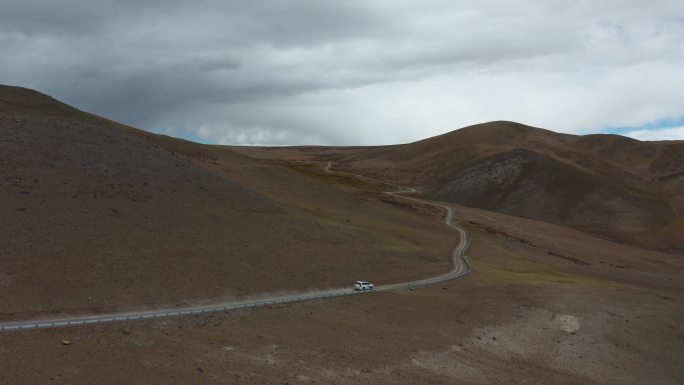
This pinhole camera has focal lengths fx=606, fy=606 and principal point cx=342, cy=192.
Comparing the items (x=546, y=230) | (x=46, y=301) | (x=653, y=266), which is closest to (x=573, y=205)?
(x=546, y=230)

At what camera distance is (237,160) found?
103562 millimetres

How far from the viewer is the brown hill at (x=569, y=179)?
401ft

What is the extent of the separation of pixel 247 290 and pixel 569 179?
376ft

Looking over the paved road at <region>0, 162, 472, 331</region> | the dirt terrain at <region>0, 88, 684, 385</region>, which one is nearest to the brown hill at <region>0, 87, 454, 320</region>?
the dirt terrain at <region>0, 88, 684, 385</region>

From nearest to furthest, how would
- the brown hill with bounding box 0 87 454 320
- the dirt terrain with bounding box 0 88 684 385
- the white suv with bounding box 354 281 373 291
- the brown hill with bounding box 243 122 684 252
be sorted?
1. the dirt terrain with bounding box 0 88 684 385
2. the brown hill with bounding box 0 87 454 320
3. the white suv with bounding box 354 281 373 291
4. the brown hill with bounding box 243 122 684 252

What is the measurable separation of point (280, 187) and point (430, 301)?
4607 centimetres

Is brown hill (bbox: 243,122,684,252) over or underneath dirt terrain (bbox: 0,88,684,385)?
over

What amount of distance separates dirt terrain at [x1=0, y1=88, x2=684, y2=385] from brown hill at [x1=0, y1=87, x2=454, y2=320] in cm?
19

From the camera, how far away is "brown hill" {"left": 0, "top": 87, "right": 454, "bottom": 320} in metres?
36.2

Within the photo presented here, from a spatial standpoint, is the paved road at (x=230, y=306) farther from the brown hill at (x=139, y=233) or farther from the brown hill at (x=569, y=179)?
the brown hill at (x=569, y=179)

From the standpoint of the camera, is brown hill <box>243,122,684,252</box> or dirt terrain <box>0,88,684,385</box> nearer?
dirt terrain <box>0,88,684,385</box>

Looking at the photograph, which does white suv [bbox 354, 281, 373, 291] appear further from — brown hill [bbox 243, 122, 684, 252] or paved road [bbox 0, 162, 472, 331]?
brown hill [bbox 243, 122, 684, 252]

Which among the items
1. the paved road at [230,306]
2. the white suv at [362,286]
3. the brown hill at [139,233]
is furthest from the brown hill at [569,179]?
the white suv at [362,286]

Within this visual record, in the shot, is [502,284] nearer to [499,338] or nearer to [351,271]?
[351,271]
